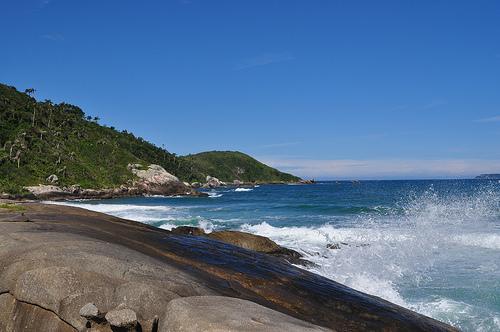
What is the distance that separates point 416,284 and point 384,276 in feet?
4.34

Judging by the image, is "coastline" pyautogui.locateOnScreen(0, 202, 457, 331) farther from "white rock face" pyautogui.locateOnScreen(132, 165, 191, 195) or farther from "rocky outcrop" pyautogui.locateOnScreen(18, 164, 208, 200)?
"white rock face" pyautogui.locateOnScreen(132, 165, 191, 195)

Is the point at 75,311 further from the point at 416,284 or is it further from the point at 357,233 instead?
the point at 357,233

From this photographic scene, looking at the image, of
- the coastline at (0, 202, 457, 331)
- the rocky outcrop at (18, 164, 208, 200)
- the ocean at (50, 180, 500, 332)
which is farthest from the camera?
the rocky outcrop at (18, 164, 208, 200)

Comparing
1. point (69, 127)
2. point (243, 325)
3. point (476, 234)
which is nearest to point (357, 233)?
point (476, 234)

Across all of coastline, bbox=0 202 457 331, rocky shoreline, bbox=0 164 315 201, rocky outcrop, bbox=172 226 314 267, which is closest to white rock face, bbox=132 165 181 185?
rocky shoreline, bbox=0 164 315 201

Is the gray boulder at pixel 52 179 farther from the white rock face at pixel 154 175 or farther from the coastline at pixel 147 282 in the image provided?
the coastline at pixel 147 282

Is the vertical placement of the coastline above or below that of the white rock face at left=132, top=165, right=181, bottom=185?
below

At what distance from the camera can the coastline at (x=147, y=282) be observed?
457 cm

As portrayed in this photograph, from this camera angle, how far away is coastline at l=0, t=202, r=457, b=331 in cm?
457

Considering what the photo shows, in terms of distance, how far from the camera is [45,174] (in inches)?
2525

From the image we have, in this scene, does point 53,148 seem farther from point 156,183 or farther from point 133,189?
point 156,183

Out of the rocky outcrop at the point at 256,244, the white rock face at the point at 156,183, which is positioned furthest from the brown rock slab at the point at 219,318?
the white rock face at the point at 156,183

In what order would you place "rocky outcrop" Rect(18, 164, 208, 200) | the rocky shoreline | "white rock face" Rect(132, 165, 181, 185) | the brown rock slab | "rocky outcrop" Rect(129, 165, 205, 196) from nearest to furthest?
the brown rock slab
the rocky shoreline
"rocky outcrop" Rect(18, 164, 208, 200)
"rocky outcrop" Rect(129, 165, 205, 196)
"white rock face" Rect(132, 165, 181, 185)

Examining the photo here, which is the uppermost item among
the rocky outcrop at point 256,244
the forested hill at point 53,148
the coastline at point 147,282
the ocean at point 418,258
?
the forested hill at point 53,148
